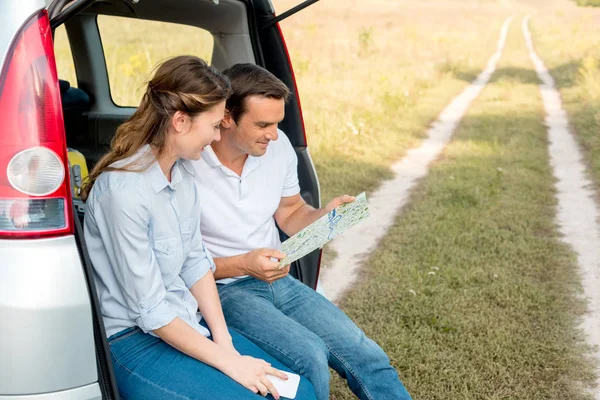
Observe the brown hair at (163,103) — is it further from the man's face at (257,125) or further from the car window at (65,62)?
the car window at (65,62)

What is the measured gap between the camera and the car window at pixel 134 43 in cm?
387

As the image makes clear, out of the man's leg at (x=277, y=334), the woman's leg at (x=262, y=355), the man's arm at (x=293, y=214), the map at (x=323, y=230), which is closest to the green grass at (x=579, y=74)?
the man's arm at (x=293, y=214)

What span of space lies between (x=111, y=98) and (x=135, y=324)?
7.28ft

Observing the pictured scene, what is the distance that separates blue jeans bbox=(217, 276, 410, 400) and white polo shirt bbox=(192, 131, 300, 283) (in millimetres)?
156

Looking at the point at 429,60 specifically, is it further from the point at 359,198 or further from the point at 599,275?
the point at 359,198

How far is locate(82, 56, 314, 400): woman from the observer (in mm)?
2137

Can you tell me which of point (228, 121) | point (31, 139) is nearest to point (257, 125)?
point (228, 121)

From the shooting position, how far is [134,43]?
5031 millimetres

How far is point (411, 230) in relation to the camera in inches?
251

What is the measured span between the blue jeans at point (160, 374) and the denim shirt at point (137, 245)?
5cm

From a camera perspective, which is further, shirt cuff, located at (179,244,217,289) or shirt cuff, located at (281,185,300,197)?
shirt cuff, located at (281,185,300,197)

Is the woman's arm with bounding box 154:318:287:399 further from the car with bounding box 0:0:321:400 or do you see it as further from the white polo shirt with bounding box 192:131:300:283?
the white polo shirt with bounding box 192:131:300:283

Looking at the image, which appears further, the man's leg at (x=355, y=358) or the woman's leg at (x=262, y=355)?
the man's leg at (x=355, y=358)

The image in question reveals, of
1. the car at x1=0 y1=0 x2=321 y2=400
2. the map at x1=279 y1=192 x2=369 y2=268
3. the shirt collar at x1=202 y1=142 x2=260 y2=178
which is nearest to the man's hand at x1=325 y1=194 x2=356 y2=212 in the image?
the map at x1=279 y1=192 x2=369 y2=268
